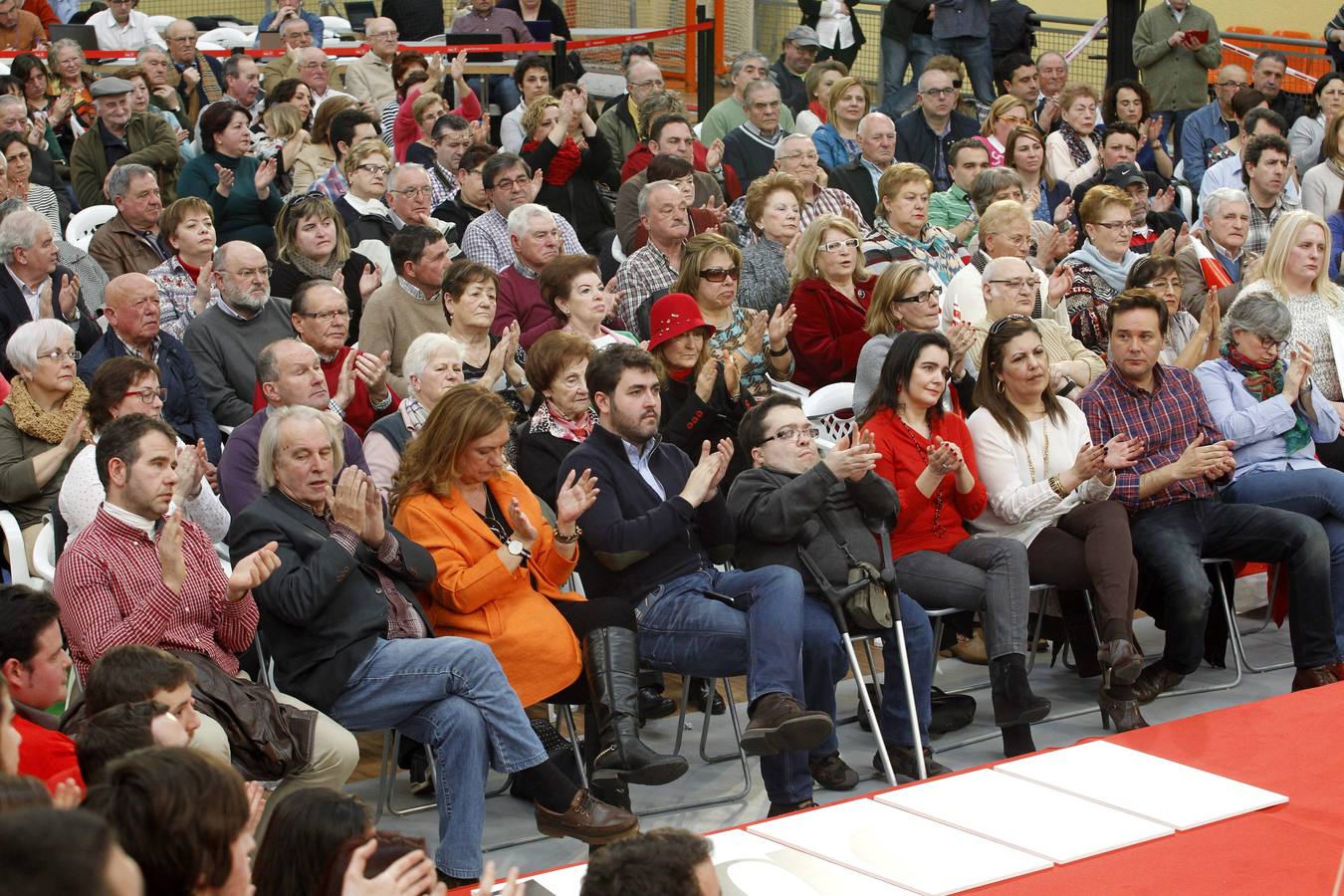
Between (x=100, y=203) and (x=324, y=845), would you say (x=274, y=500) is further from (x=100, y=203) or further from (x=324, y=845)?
(x=100, y=203)

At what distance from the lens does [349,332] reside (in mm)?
6141

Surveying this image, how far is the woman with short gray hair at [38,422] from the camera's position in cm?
445

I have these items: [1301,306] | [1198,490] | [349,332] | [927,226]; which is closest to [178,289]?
[349,332]

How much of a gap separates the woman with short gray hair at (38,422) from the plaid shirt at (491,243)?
222cm

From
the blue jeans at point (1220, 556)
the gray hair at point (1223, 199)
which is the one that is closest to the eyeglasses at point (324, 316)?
the blue jeans at point (1220, 556)

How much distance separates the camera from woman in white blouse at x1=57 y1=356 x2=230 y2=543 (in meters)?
4.14

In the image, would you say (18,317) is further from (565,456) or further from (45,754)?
(45,754)

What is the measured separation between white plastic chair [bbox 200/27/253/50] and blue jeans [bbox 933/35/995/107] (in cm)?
452

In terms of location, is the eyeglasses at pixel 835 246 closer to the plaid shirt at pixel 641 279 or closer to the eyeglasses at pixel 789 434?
the plaid shirt at pixel 641 279

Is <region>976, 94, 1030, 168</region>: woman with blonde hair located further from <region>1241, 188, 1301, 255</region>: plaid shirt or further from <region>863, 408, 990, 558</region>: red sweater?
<region>863, 408, 990, 558</region>: red sweater

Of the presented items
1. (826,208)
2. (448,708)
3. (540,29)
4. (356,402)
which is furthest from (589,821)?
(540,29)

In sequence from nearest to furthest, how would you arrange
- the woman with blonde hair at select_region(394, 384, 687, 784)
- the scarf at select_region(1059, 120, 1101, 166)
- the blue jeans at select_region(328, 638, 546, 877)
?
the blue jeans at select_region(328, 638, 546, 877), the woman with blonde hair at select_region(394, 384, 687, 784), the scarf at select_region(1059, 120, 1101, 166)

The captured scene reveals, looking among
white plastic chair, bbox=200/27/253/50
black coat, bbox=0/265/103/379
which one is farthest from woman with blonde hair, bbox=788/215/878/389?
white plastic chair, bbox=200/27/253/50

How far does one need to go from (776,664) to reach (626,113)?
496 cm
